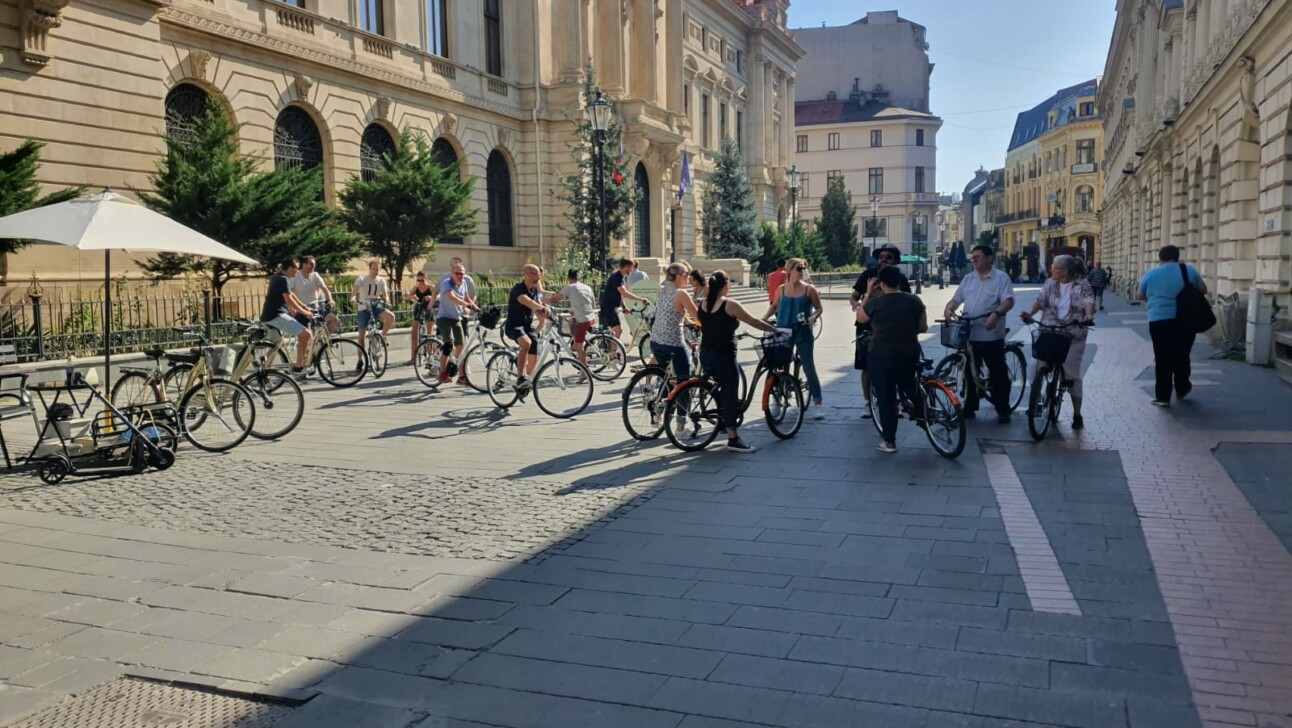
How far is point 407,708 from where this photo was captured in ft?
12.9

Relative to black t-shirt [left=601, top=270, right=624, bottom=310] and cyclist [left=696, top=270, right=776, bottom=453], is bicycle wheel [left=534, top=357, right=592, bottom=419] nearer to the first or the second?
cyclist [left=696, top=270, right=776, bottom=453]

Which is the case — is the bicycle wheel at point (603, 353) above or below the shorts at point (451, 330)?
below

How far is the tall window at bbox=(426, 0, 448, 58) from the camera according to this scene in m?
31.0

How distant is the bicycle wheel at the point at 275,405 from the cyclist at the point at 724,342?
4.39 metres

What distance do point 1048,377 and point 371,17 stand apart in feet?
81.1

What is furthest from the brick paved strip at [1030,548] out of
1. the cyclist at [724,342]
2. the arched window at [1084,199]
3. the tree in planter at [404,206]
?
the arched window at [1084,199]

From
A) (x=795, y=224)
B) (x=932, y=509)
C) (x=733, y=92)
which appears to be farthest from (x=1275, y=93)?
(x=733, y=92)

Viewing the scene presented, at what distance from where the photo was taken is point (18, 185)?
569 inches

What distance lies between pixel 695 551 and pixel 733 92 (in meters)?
56.6

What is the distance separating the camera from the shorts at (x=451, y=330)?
45.8 ft

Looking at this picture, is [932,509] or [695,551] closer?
[695,551]

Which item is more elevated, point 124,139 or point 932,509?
point 124,139

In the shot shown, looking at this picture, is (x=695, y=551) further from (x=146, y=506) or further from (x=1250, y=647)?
(x=146, y=506)

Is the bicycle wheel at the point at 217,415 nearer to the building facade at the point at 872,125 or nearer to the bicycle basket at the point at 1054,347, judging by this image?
the bicycle basket at the point at 1054,347
